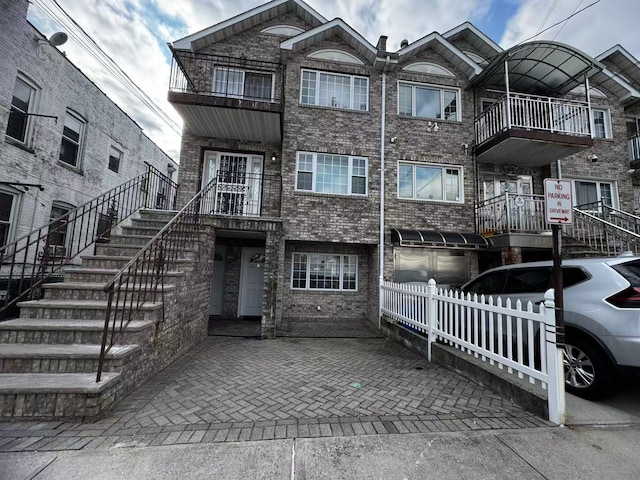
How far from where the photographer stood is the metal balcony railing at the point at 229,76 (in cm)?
840

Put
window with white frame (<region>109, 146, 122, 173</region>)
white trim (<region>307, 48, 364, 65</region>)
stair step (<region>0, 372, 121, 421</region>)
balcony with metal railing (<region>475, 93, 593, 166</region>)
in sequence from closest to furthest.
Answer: stair step (<region>0, 372, 121, 421</region>)
balcony with metal railing (<region>475, 93, 593, 166</region>)
white trim (<region>307, 48, 364, 65</region>)
window with white frame (<region>109, 146, 122, 173</region>)

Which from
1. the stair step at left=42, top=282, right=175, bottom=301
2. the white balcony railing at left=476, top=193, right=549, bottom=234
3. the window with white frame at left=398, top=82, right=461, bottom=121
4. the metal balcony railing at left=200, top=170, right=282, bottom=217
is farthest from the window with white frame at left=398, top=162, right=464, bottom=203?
the stair step at left=42, top=282, right=175, bottom=301

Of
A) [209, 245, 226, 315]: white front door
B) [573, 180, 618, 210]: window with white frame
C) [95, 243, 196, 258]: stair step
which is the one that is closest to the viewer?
[95, 243, 196, 258]: stair step

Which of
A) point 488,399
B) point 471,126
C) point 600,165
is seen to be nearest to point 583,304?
point 488,399

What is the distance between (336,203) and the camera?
27.6ft

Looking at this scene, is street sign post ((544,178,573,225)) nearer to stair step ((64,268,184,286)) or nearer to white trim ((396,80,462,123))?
stair step ((64,268,184,286))

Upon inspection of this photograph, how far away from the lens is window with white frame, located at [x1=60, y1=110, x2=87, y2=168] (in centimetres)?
862

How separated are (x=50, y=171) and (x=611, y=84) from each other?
19359 mm

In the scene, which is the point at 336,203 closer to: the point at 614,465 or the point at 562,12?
the point at 614,465

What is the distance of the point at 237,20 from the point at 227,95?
2.83 m

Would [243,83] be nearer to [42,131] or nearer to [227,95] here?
[227,95]

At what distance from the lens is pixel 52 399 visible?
109 inches

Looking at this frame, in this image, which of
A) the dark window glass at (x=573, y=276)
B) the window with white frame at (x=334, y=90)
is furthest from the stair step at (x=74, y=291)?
the window with white frame at (x=334, y=90)

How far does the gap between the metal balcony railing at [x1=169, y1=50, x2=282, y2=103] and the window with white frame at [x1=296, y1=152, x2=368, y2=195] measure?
229cm
